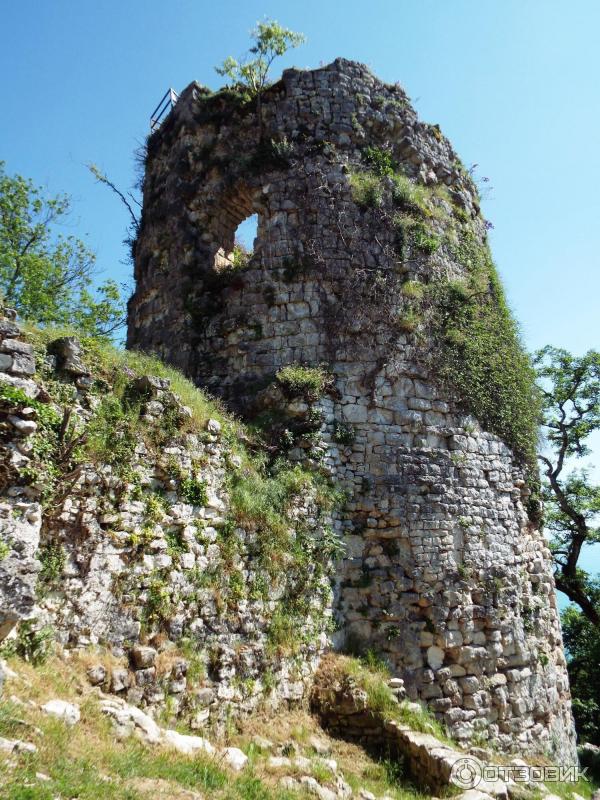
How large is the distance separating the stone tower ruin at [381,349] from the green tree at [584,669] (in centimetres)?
624

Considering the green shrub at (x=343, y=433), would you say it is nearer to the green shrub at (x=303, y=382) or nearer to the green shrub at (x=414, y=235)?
the green shrub at (x=303, y=382)

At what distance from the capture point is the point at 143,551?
5480 mm

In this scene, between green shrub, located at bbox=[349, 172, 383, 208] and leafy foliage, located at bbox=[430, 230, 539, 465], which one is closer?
leafy foliage, located at bbox=[430, 230, 539, 465]

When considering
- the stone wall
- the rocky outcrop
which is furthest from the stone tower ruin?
the rocky outcrop

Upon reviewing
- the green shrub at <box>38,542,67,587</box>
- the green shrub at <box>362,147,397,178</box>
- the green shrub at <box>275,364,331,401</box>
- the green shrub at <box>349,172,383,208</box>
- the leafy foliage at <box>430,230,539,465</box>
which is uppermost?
the green shrub at <box>362,147,397,178</box>

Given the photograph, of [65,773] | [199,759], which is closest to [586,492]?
[199,759]

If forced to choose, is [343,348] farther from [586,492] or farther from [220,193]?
[586,492]

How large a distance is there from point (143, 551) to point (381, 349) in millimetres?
4662

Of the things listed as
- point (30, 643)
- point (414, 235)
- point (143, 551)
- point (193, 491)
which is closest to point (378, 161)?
point (414, 235)

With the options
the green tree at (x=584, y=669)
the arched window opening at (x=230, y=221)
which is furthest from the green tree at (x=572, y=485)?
the arched window opening at (x=230, y=221)

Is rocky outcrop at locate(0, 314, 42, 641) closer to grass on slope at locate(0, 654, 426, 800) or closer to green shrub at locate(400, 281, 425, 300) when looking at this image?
grass on slope at locate(0, 654, 426, 800)

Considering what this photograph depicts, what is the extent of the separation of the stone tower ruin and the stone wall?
123cm

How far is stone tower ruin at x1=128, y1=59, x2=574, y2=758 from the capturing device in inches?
299

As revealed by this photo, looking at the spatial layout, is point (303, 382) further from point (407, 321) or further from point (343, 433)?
point (407, 321)
